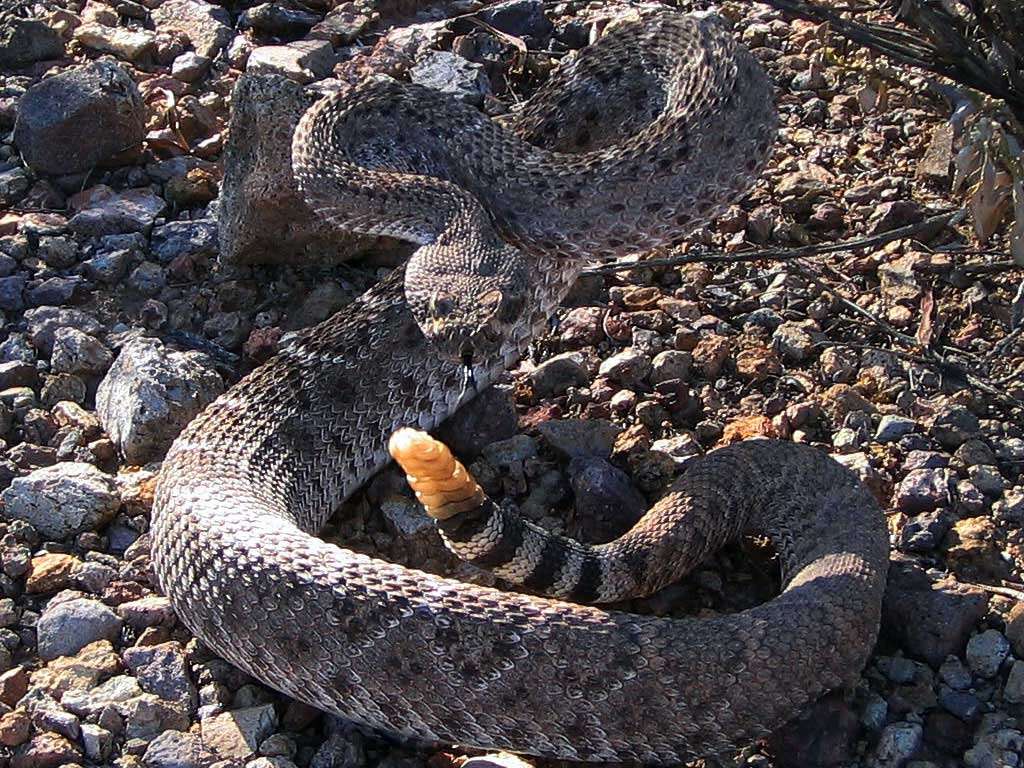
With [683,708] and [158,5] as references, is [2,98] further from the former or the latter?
[683,708]

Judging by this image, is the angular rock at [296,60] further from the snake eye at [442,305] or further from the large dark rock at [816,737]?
the large dark rock at [816,737]

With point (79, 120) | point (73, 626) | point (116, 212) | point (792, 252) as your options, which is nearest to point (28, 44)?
point (79, 120)

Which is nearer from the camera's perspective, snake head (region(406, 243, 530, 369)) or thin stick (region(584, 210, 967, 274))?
snake head (region(406, 243, 530, 369))

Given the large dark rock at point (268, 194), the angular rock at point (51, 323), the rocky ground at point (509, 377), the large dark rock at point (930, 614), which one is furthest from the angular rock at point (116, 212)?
the large dark rock at point (930, 614)

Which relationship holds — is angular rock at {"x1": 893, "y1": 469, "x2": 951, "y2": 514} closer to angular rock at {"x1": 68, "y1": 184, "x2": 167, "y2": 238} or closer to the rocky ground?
the rocky ground

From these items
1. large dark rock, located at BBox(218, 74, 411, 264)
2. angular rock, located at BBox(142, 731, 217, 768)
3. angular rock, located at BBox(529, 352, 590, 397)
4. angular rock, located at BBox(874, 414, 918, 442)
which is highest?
large dark rock, located at BBox(218, 74, 411, 264)

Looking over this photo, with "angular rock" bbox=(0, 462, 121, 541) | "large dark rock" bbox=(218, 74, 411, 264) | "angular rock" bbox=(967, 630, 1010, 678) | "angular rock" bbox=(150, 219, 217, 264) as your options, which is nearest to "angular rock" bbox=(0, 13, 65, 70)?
"angular rock" bbox=(150, 219, 217, 264)

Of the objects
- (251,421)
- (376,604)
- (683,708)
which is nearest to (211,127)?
(251,421)
